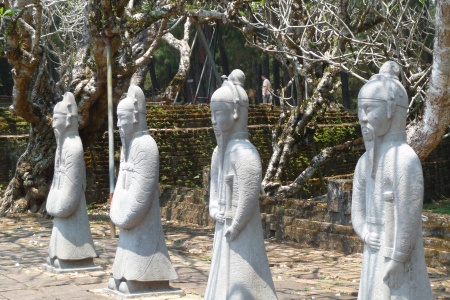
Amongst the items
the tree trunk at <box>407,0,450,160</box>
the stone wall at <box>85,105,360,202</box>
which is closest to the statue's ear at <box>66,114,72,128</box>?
the tree trunk at <box>407,0,450,160</box>

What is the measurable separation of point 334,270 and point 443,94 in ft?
8.24

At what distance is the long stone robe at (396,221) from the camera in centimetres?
521

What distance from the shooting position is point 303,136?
1538cm

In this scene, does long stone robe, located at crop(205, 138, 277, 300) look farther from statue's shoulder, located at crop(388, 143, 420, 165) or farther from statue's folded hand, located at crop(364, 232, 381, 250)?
statue's shoulder, located at crop(388, 143, 420, 165)

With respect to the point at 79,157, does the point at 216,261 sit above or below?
below

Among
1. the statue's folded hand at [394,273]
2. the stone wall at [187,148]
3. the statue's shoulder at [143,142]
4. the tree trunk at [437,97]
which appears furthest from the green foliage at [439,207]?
the statue's folded hand at [394,273]

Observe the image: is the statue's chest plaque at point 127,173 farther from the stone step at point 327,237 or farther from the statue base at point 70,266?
the stone step at point 327,237

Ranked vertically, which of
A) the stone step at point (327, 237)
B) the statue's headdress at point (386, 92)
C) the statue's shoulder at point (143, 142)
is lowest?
the stone step at point (327, 237)

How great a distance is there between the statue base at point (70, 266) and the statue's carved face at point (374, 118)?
5074mm

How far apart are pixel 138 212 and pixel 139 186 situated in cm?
25

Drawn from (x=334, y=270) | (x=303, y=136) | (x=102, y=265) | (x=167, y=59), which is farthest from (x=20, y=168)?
(x=167, y=59)

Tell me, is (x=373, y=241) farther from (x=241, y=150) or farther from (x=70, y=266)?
(x=70, y=266)

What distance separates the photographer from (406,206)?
521 centimetres

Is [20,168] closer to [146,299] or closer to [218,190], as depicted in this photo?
[146,299]
